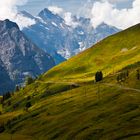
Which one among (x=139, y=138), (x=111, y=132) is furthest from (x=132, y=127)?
(x=139, y=138)

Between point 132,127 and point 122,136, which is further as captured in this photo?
point 132,127

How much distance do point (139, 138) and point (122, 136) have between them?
45.8 ft

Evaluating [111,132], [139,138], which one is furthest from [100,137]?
[139,138]

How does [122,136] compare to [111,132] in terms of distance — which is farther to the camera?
[111,132]

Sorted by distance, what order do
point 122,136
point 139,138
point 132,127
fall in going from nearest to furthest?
point 139,138 → point 122,136 → point 132,127

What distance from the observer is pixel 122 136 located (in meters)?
183

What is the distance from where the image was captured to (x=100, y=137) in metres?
198

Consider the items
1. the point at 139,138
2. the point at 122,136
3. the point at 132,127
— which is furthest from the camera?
the point at 132,127

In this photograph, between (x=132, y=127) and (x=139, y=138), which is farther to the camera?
(x=132, y=127)

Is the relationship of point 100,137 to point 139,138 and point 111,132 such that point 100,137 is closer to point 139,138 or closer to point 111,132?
point 111,132

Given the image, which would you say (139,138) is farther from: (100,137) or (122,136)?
(100,137)

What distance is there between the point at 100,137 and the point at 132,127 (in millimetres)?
15753

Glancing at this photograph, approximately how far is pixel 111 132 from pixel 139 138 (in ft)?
95.1

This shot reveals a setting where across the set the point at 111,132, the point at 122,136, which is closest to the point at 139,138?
the point at 122,136
